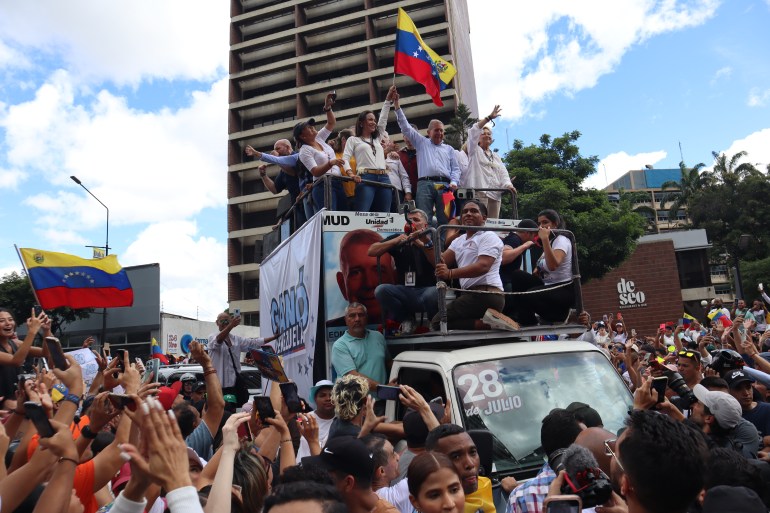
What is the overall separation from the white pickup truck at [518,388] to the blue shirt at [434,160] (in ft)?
12.2

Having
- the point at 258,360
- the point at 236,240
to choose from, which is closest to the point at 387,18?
the point at 236,240

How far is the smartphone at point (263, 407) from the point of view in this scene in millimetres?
3178

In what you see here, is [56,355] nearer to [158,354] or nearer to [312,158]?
[312,158]

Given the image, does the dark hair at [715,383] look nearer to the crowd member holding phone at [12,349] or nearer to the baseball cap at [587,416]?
the baseball cap at [587,416]

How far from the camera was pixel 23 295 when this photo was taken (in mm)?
34844

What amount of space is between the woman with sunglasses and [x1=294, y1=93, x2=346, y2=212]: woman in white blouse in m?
0.22

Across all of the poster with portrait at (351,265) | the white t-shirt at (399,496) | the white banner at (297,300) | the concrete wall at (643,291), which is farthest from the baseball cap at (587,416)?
the concrete wall at (643,291)

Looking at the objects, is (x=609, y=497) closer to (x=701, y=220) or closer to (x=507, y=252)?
(x=507, y=252)

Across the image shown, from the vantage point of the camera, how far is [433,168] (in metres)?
8.05

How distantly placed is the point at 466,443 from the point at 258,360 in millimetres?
1855

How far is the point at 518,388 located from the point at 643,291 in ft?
105

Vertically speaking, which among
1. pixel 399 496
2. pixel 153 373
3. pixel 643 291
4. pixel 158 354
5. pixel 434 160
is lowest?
pixel 399 496

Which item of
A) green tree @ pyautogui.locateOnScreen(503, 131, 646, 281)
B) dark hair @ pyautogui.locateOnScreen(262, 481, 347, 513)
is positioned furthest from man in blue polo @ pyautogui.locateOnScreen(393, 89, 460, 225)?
green tree @ pyautogui.locateOnScreen(503, 131, 646, 281)

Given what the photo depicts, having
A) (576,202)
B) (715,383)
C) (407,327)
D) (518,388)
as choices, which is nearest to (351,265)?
(407,327)
